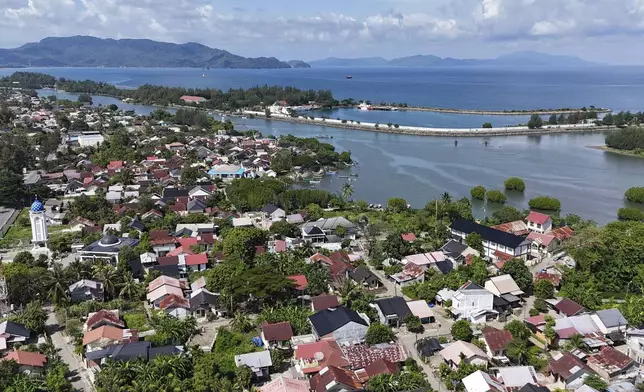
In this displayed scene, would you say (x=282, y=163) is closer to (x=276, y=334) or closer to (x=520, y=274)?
(x=520, y=274)

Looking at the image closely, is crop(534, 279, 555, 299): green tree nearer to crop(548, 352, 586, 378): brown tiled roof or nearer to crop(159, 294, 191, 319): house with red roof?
crop(548, 352, 586, 378): brown tiled roof

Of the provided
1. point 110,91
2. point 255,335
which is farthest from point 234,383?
point 110,91

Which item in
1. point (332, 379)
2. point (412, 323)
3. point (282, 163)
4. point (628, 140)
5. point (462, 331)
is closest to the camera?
point (332, 379)

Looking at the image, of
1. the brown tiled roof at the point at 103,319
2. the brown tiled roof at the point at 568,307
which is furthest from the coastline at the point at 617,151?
the brown tiled roof at the point at 103,319

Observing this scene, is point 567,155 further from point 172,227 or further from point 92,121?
point 92,121

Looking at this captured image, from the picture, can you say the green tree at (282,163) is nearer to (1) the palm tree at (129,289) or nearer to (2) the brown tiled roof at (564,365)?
(1) the palm tree at (129,289)

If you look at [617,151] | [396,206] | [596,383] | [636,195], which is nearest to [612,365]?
[596,383]
